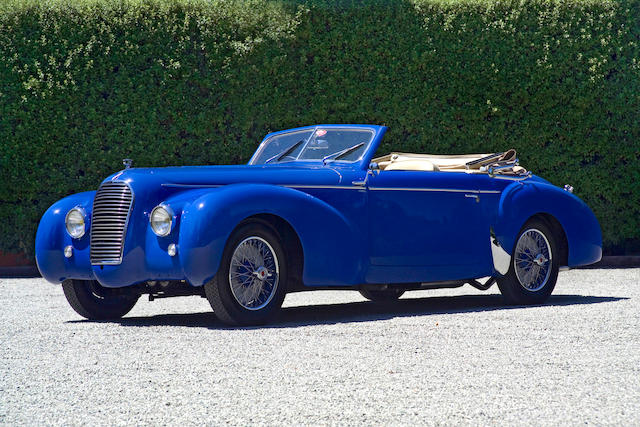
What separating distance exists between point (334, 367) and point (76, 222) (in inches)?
127

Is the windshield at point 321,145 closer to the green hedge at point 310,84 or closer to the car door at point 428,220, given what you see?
the car door at point 428,220

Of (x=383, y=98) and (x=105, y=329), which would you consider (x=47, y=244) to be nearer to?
(x=105, y=329)

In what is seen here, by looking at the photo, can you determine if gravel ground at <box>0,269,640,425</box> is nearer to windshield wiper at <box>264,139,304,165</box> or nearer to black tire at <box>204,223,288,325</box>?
black tire at <box>204,223,288,325</box>

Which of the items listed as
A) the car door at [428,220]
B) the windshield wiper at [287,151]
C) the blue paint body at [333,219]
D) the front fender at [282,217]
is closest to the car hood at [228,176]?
the blue paint body at [333,219]

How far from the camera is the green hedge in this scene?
541 inches

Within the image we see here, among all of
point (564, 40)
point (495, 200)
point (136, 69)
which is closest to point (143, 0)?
point (136, 69)

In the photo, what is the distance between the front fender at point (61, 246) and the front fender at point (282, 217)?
1.17 meters

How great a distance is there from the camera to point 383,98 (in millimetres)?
14195

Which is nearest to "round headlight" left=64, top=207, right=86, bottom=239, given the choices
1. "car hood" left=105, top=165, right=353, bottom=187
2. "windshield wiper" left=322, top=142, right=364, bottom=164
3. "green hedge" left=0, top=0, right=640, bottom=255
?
"car hood" left=105, top=165, right=353, bottom=187

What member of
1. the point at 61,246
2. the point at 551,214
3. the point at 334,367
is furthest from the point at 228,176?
the point at 551,214

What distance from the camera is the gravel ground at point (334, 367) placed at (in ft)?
14.1

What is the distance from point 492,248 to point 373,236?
1.38m

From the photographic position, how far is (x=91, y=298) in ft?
26.5

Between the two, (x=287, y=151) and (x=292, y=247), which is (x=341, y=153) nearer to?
(x=287, y=151)
